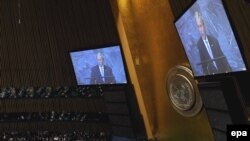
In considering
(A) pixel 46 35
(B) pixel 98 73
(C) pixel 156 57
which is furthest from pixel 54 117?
(C) pixel 156 57

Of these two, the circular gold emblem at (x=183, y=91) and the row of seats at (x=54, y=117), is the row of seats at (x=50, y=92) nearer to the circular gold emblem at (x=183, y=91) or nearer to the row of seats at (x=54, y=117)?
the row of seats at (x=54, y=117)

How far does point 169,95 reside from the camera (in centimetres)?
420

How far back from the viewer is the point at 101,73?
4719 mm

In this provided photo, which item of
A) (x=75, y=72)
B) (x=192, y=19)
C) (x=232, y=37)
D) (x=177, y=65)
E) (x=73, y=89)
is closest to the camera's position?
(x=232, y=37)

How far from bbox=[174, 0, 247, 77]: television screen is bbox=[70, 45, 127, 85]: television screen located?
1.62 meters

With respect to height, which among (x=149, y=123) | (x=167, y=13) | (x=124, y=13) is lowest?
(x=149, y=123)

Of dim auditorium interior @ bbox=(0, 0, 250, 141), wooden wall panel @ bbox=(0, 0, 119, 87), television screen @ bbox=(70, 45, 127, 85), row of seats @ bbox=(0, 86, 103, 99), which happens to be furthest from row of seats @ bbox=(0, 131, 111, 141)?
television screen @ bbox=(70, 45, 127, 85)

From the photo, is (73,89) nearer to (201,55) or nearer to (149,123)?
(149,123)

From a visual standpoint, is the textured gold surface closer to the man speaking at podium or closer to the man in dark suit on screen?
the man in dark suit on screen

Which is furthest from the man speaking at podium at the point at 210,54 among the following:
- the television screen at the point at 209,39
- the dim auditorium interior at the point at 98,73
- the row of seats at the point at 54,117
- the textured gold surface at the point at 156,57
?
the row of seats at the point at 54,117

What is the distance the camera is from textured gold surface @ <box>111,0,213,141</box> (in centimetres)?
398

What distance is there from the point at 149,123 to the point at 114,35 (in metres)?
1.72

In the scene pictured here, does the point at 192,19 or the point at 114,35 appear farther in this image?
the point at 114,35

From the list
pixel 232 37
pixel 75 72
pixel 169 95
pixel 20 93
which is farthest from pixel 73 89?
pixel 232 37
